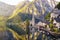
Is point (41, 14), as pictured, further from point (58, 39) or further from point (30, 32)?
point (58, 39)

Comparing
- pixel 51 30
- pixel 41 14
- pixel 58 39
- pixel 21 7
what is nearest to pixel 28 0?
pixel 21 7

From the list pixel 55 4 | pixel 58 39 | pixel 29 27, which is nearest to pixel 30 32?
pixel 29 27

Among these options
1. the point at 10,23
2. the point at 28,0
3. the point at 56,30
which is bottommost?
the point at 56,30

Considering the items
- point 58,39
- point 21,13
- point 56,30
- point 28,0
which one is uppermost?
point 28,0

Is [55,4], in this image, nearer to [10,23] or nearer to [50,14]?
[50,14]

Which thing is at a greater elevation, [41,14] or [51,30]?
[41,14]

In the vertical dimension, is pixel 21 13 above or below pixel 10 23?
above
